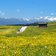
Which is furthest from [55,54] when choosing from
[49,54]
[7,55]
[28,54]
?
[7,55]

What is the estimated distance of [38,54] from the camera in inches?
1016

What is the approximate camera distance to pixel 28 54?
25828 millimetres

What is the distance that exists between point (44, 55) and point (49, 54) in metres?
0.82

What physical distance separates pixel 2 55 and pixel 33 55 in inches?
109

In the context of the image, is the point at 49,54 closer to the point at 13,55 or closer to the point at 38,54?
the point at 38,54

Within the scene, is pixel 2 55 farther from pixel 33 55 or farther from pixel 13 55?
pixel 33 55

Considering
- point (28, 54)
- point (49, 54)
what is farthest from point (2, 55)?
point (49, 54)

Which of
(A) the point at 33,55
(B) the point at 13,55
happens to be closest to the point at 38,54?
(A) the point at 33,55

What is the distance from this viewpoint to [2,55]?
25172mm

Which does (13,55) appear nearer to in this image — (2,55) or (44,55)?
(2,55)

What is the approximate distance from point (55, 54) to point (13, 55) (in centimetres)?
392

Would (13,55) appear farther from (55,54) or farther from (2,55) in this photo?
(55,54)

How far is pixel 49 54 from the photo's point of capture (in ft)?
84.8

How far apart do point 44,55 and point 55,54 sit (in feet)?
4.09
